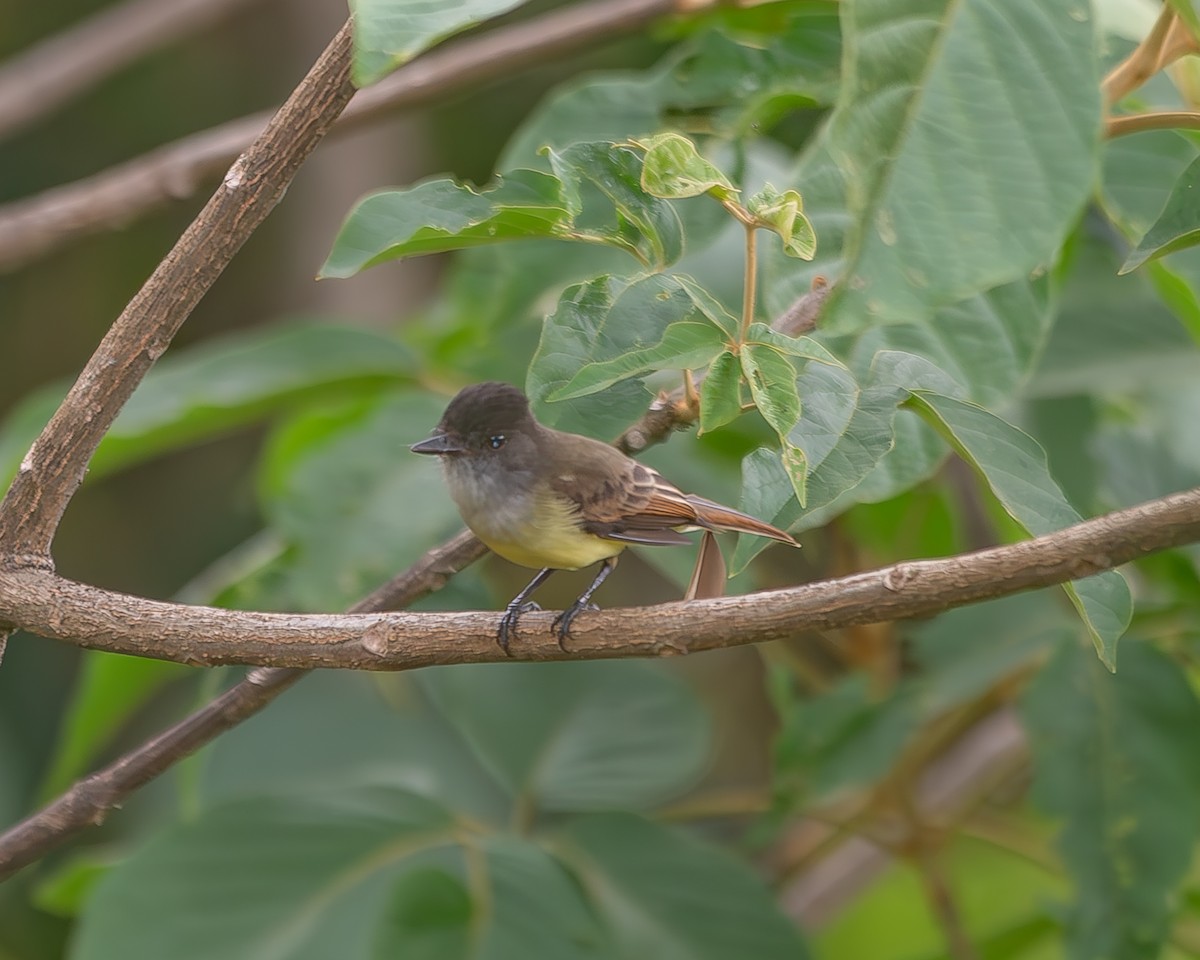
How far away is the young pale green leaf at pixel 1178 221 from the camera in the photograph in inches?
47.0

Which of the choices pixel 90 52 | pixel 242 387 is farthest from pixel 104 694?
pixel 90 52

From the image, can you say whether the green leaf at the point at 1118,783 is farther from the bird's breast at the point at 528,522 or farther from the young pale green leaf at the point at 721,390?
the young pale green leaf at the point at 721,390

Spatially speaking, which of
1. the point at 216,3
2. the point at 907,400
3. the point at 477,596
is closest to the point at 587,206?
the point at 477,596

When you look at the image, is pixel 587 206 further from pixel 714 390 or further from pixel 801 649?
pixel 801 649

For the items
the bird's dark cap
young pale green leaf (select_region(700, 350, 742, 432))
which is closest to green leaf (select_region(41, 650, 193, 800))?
the bird's dark cap

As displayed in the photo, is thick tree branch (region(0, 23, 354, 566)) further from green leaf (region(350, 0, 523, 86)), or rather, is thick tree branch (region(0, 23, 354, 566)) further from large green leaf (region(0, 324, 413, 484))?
large green leaf (region(0, 324, 413, 484))

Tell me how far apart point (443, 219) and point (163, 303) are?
0.90ft

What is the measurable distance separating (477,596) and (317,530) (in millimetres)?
289

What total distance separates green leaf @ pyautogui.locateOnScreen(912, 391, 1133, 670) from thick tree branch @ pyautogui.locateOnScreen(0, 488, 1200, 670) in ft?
0.37

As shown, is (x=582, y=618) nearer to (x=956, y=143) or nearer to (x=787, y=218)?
(x=787, y=218)

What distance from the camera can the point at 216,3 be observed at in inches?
148

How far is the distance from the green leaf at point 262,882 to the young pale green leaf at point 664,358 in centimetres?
111

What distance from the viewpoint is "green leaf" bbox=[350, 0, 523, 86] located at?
3.26ft

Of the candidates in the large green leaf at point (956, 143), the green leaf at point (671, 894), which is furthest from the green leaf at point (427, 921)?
the large green leaf at point (956, 143)
